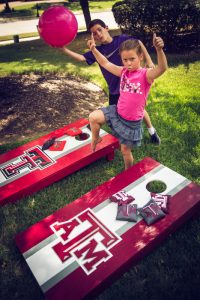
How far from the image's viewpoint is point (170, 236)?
116 inches

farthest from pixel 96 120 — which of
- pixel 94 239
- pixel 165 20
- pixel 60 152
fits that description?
pixel 165 20

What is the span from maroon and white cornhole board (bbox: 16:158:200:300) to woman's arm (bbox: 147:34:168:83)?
3.87 ft

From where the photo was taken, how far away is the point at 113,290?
8.28ft

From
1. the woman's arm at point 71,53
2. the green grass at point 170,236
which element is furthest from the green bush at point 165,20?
the woman's arm at point 71,53

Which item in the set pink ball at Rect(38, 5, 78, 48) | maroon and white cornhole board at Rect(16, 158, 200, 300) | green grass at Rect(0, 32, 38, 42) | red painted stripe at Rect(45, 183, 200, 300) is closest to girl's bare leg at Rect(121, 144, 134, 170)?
maroon and white cornhole board at Rect(16, 158, 200, 300)

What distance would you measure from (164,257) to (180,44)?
732cm

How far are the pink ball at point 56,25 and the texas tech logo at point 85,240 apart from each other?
2.28 m

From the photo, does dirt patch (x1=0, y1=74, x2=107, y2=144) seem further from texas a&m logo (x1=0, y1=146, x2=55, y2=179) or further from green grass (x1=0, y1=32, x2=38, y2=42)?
green grass (x1=0, y1=32, x2=38, y2=42)

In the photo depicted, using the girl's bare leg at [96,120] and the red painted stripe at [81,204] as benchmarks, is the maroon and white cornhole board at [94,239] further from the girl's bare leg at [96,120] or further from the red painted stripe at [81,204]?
the girl's bare leg at [96,120]

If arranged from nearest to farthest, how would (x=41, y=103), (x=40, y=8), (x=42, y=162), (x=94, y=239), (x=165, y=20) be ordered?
1. (x=94, y=239)
2. (x=42, y=162)
3. (x=41, y=103)
4. (x=165, y=20)
5. (x=40, y=8)

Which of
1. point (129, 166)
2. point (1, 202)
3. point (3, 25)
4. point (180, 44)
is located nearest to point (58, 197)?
point (1, 202)

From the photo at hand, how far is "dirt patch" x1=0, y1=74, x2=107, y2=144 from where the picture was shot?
535 centimetres

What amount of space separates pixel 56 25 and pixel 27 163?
6.05ft

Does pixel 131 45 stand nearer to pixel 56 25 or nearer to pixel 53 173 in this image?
pixel 56 25
